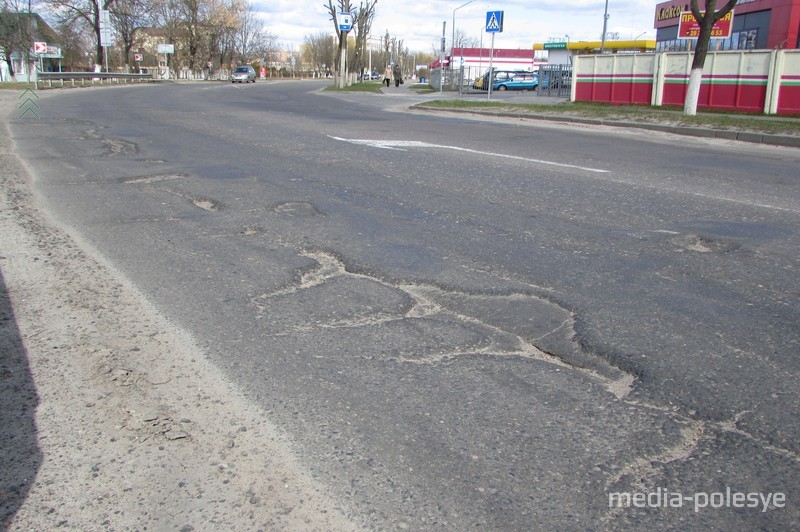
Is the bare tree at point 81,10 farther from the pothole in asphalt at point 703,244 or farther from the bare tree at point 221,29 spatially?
the pothole in asphalt at point 703,244

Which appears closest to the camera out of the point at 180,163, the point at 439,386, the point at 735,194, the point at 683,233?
the point at 439,386

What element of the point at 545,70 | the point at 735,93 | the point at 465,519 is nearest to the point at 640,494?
the point at 465,519

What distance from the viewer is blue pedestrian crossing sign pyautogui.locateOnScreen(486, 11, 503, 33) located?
2383cm

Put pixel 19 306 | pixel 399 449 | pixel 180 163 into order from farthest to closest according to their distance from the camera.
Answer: pixel 180 163 < pixel 19 306 < pixel 399 449

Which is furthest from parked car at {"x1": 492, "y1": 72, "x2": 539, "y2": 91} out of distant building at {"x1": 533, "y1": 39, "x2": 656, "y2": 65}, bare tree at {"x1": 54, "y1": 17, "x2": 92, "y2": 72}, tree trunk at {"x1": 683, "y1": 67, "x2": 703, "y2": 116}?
bare tree at {"x1": 54, "y1": 17, "x2": 92, "y2": 72}

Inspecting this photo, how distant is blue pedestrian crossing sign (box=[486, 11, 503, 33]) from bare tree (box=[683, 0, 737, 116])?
7.03 m

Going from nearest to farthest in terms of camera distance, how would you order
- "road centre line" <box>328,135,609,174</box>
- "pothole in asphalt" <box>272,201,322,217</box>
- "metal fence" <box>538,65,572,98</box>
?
"pothole in asphalt" <box>272,201,322,217</box> → "road centre line" <box>328,135,609,174</box> → "metal fence" <box>538,65,572,98</box>

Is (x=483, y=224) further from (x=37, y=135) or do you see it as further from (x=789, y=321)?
(x=37, y=135)

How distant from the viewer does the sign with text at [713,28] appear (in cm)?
2197

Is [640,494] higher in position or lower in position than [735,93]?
lower

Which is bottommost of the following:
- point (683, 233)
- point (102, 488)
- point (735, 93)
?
point (102, 488)

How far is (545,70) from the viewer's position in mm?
36500

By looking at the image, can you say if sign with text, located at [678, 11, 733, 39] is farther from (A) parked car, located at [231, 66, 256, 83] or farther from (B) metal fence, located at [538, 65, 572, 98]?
(A) parked car, located at [231, 66, 256, 83]

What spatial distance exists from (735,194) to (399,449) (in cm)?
634
